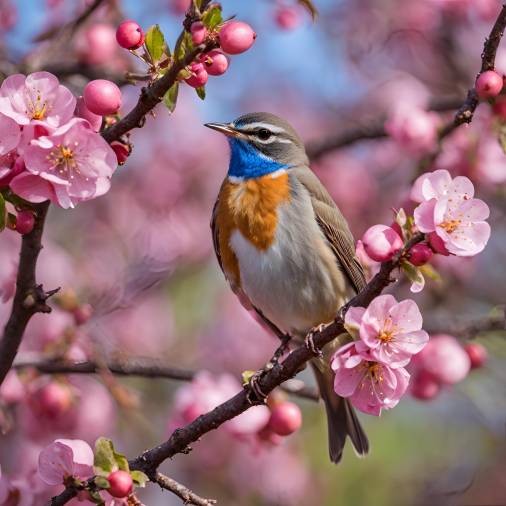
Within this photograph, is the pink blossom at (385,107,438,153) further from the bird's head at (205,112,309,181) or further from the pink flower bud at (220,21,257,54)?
the pink flower bud at (220,21,257,54)

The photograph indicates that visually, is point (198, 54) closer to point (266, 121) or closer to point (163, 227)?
point (266, 121)

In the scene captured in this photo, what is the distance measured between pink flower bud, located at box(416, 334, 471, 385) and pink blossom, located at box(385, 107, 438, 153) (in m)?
1.09

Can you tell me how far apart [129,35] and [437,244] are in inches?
42.4

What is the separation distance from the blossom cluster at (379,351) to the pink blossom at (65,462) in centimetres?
82

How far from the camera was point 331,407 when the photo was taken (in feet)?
15.9

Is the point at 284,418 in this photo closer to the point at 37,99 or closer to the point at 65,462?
the point at 65,462

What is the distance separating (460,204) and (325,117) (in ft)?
21.6

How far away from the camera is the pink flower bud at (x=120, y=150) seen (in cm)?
281

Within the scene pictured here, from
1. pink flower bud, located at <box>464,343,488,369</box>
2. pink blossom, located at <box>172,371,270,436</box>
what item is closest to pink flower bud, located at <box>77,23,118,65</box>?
pink blossom, located at <box>172,371,270,436</box>

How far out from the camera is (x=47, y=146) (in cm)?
254

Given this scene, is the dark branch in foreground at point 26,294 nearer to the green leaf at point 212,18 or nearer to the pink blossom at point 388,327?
the green leaf at point 212,18

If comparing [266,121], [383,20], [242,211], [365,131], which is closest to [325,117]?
[383,20]

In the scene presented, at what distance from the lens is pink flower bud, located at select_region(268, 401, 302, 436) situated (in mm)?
4043

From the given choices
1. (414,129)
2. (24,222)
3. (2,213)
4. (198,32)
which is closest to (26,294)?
(24,222)
